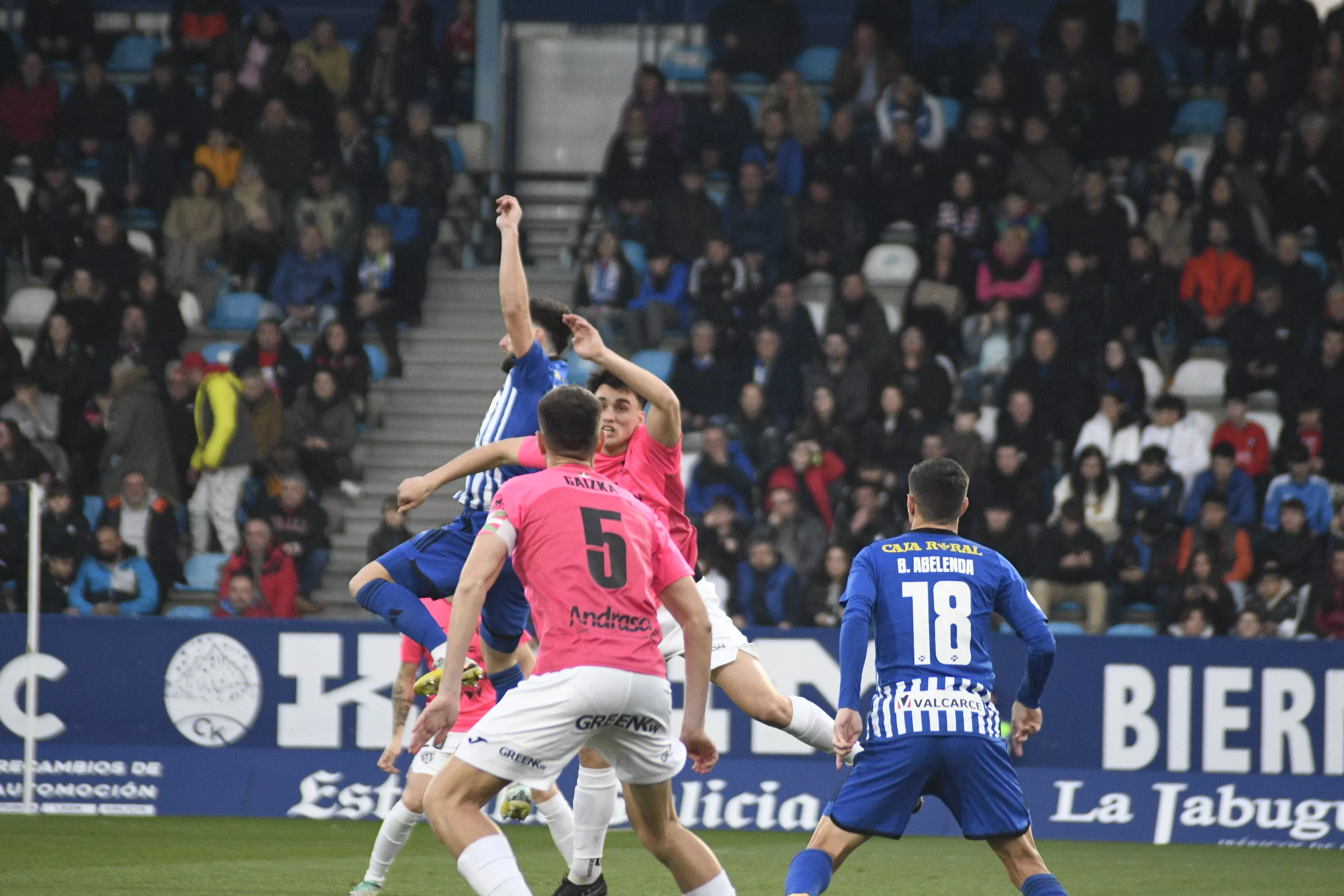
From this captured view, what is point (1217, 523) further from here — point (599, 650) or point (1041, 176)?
point (599, 650)

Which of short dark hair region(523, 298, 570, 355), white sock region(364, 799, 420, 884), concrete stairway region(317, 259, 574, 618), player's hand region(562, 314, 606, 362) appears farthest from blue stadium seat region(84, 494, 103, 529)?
player's hand region(562, 314, 606, 362)

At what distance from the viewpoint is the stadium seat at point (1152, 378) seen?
15352mm

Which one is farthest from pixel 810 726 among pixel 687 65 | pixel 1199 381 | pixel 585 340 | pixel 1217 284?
pixel 687 65

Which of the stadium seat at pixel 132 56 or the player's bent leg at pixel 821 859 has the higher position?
the stadium seat at pixel 132 56

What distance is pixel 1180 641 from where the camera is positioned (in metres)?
11.6

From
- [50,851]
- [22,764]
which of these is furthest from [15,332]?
[50,851]

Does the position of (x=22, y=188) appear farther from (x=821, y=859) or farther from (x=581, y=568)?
(x=821, y=859)

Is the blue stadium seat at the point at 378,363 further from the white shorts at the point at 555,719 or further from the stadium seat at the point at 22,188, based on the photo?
the white shorts at the point at 555,719

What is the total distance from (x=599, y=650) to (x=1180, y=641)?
24.0ft

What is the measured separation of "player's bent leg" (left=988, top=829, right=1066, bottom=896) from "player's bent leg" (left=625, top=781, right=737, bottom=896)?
3.18 ft

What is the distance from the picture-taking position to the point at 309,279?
17.0 metres

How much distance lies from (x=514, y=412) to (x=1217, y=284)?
1034 cm

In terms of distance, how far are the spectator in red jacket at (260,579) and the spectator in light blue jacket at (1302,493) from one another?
8031 mm

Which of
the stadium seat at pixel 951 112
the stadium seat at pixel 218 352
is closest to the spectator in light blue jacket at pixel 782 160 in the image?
the stadium seat at pixel 951 112
